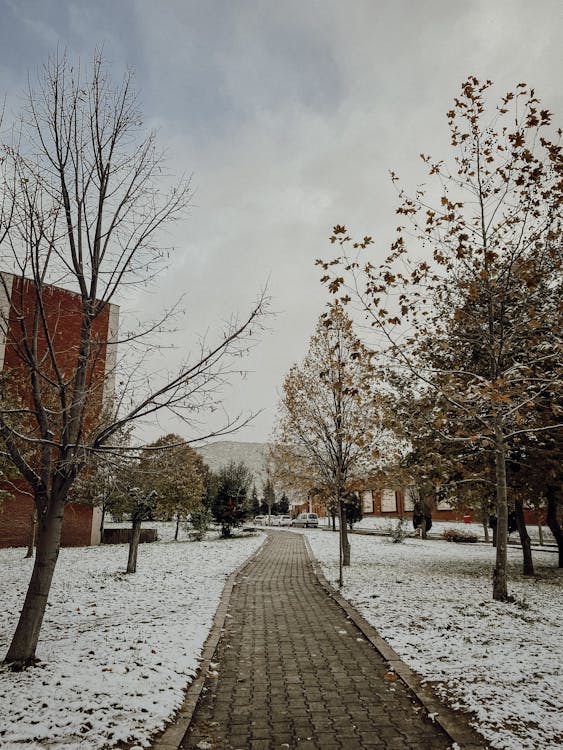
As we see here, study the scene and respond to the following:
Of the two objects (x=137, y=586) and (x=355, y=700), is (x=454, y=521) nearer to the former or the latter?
(x=137, y=586)

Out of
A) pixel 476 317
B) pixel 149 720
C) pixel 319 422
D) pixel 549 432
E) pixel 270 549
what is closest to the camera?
pixel 149 720

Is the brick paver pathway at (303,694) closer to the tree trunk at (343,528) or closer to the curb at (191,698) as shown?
the curb at (191,698)

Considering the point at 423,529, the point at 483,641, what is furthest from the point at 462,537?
the point at 483,641

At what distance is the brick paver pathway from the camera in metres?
3.75

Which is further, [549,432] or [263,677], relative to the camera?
[549,432]

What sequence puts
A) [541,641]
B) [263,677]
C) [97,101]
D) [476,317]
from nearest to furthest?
[263,677], [97,101], [541,641], [476,317]

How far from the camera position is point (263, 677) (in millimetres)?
5141

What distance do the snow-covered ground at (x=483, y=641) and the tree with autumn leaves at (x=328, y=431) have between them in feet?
Answer: 10.3


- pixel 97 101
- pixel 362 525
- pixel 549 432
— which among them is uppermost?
pixel 97 101

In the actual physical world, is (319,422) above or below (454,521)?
above

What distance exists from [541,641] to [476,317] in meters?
5.57

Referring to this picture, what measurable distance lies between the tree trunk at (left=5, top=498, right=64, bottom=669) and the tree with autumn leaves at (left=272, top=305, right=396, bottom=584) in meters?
9.10

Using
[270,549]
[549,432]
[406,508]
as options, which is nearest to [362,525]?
[406,508]

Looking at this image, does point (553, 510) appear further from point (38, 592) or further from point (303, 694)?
point (38, 592)
